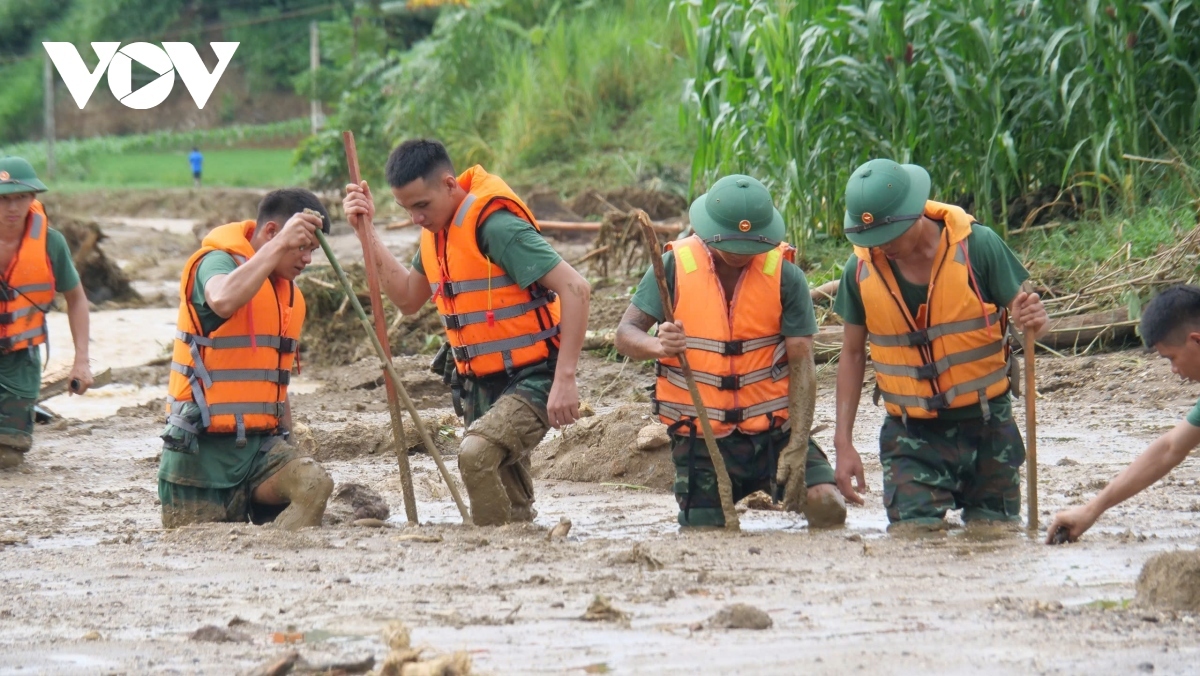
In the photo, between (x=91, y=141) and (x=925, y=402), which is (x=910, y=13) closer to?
(x=925, y=402)

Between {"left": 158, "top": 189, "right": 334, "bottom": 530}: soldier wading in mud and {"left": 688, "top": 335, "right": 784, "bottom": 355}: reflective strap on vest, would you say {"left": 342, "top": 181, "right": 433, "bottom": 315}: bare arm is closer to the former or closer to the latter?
{"left": 158, "top": 189, "right": 334, "bottom": 530}: soldier wading in mud

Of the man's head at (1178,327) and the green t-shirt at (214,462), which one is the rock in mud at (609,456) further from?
the man's head at (1178,327)

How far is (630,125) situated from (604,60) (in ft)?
4.65

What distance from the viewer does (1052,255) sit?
10.4 m

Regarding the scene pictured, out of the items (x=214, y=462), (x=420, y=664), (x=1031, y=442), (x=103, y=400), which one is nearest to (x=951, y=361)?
(x=1031, y=442)

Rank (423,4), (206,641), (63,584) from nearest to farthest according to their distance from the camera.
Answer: (206,641) < (63,584) < (423,4)

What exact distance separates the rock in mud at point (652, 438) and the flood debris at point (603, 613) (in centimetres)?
317

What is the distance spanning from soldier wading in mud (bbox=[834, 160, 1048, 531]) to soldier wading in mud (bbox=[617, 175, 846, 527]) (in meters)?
0.18

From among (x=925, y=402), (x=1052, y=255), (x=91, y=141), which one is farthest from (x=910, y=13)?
(x=91, y=141)

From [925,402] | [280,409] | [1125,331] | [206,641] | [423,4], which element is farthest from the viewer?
[423,4]

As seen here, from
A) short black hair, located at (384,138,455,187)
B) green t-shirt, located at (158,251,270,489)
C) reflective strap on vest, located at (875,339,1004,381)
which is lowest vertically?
green t-shirt, located at (158,251,270,489)

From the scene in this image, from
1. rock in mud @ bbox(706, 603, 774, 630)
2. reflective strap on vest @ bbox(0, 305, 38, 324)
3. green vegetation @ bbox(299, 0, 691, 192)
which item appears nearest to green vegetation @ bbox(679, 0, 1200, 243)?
reflective strap on vest @ bbox(0, 305, 38, 324)

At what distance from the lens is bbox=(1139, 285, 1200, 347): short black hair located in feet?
15.7

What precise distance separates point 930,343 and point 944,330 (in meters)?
0.08
